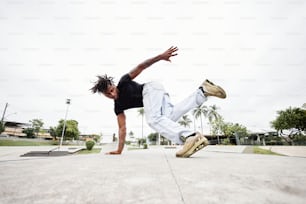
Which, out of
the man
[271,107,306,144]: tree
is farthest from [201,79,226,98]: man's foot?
[271,107,306,144]: tree

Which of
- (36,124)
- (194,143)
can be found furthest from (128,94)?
(36,124)

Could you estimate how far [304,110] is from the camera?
21641 millimetres

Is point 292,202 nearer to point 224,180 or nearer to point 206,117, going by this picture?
point 224,180

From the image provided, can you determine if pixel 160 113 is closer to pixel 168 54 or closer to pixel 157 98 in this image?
pixel 157 98

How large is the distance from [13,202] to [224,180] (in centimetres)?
103

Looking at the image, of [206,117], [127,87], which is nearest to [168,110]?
[127,87]

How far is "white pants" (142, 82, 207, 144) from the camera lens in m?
2.29

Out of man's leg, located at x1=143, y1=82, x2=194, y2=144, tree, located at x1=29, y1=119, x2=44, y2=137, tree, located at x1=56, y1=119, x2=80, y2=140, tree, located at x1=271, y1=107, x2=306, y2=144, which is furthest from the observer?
tree, located at x1=29, y1=119, x2=44, y2=137

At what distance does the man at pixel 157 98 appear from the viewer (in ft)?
7.37

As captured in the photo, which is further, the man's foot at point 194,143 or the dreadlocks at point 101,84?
the dreadlocks at point 101,84

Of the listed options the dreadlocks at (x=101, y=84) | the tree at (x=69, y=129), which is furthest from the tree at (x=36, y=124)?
the dreadlocks at (x=101, y=84)

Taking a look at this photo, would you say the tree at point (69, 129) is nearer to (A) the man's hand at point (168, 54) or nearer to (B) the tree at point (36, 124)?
(B) the tree at point (36, 124)

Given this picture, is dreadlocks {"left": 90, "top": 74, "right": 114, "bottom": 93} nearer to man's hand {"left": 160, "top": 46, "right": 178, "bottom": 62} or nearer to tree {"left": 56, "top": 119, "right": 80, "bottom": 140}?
man's hand {"left": 160, "top": 46, "right": 178, "bottom": 62}

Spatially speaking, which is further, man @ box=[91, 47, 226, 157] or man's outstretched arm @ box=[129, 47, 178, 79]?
man's outstretched arm @ box=[129, 47, 178, 79]
